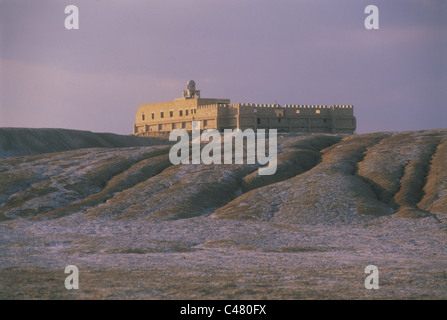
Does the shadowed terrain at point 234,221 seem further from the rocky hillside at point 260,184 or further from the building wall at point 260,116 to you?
the building wall at point 260,116

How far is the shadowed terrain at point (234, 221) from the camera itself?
27.4 meters

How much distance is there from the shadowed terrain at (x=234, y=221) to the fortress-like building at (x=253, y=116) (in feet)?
102

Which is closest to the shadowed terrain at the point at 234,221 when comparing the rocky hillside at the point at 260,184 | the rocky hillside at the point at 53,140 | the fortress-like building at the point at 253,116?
the rocky hillside at the point at 260,184

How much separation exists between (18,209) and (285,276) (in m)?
41.2

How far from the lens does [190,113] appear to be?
133 m

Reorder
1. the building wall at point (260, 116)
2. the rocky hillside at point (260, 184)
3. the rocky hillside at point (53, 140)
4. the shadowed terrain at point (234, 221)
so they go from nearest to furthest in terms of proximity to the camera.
A: 1. the shadowed terrain at point (234, 221)
2. the rocky hillside at point (260, 184)
3. the rocky hillside at point (53, 140)
4. the building wall at point (260, 116)

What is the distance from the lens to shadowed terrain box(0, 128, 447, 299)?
2739 centimetres

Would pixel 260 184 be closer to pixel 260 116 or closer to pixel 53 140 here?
pixel 260 116

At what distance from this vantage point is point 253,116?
121m

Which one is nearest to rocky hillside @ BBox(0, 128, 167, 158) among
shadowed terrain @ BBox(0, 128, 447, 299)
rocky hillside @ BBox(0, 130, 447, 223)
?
shadowed terrain @ BBox(0, 128, 447, 299)

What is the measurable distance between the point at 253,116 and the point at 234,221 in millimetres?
69985

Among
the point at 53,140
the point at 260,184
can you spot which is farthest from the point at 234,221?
the point at 53,140

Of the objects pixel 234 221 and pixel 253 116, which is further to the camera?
pixel 253 116
